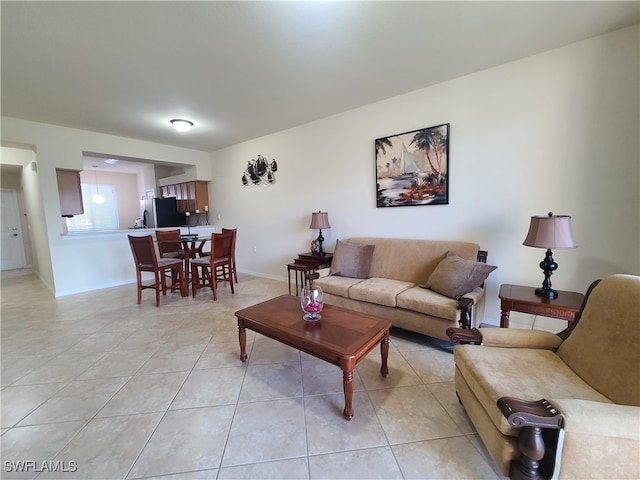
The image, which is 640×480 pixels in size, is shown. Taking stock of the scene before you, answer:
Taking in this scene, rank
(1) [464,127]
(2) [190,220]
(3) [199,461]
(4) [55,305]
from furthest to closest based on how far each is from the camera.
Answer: (2) [190,220]
(4) [55,305]
(1) [464,127]
(3) [199,461]

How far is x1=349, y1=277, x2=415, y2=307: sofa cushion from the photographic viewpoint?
2.56 m

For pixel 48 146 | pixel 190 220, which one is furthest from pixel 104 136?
pixel 190 220

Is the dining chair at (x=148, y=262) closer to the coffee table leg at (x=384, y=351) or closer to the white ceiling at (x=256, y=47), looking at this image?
the white ceiling at (x=256, y=47)

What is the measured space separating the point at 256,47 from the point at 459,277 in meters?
2.61

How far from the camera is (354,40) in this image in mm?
2148

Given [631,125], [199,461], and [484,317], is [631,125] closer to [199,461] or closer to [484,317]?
[484,317]

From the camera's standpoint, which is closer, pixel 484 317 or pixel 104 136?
pixel 484 317

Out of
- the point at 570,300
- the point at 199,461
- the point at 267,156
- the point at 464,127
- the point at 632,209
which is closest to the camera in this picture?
the point at 199,461

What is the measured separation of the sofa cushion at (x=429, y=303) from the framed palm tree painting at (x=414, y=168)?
114 centimetres

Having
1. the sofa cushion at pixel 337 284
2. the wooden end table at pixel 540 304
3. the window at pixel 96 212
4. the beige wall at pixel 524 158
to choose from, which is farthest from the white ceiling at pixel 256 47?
the window at pixel 96 212

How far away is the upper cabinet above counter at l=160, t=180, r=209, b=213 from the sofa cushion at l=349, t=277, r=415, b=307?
14.7ft

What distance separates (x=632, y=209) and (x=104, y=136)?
669 centimetres

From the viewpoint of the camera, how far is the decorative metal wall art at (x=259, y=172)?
185 inches

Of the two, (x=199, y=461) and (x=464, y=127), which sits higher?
(x=464, y=127)
